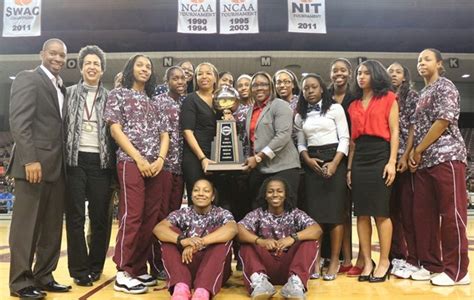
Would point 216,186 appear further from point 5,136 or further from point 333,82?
point 5,136

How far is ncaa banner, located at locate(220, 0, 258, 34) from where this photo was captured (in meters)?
7.33

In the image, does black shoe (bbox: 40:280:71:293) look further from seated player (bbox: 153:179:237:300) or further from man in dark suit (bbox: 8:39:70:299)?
seated player (bbox: 153:179:237:300)

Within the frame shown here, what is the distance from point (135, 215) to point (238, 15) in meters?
5.10

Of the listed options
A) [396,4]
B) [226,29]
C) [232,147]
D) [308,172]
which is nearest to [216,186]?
[232,147]

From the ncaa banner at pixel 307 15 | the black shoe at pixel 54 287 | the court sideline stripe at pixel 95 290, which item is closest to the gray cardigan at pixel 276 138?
the court sideline stripe at pixel 95 290

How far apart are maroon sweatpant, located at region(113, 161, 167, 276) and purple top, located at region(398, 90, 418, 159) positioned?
1.98 metres

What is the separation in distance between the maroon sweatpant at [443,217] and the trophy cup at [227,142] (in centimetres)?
140

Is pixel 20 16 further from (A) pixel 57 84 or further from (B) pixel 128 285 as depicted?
(B) pixel 128 285

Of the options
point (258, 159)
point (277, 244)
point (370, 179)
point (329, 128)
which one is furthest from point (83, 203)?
point (370, 179)

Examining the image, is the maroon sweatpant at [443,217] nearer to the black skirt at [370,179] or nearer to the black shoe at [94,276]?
the black skirt at [370,179]

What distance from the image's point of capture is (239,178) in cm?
362

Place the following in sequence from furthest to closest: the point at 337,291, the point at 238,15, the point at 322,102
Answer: the point at 238,15
the point at 322,102
the point at 337,291

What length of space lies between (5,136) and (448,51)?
13.8 meters

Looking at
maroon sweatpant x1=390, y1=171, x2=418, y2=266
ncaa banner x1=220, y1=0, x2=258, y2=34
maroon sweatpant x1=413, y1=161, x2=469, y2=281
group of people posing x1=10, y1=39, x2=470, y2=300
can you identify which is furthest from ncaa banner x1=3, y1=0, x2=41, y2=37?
maroon sweatpant x1=413, y1=161, x2=469, y2=281
